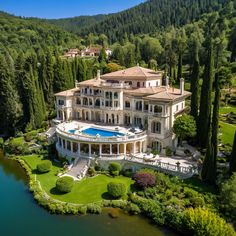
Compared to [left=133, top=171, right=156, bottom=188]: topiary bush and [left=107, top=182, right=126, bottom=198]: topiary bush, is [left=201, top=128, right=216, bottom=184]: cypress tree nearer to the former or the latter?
[left=133, top=171, right=156, bottom=188]: topiary bush

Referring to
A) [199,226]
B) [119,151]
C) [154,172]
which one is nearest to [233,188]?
[199,226]

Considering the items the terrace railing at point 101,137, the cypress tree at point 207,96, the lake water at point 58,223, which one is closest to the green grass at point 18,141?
the terrace railing at point 101,137

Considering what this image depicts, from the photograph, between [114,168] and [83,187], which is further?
[114,168]

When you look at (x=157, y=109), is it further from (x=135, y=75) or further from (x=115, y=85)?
(x=135, y=75)

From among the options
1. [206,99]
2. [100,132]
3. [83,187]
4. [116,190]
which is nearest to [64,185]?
[83,187]

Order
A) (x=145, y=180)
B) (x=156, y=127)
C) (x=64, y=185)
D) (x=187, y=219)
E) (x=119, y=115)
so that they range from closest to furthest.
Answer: (x=187, y=219) < (x=145, y=180) < (x=64, y=185) < (x=156, y=127) < (x=119, y=115)

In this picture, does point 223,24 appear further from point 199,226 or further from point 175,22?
point 199,226
